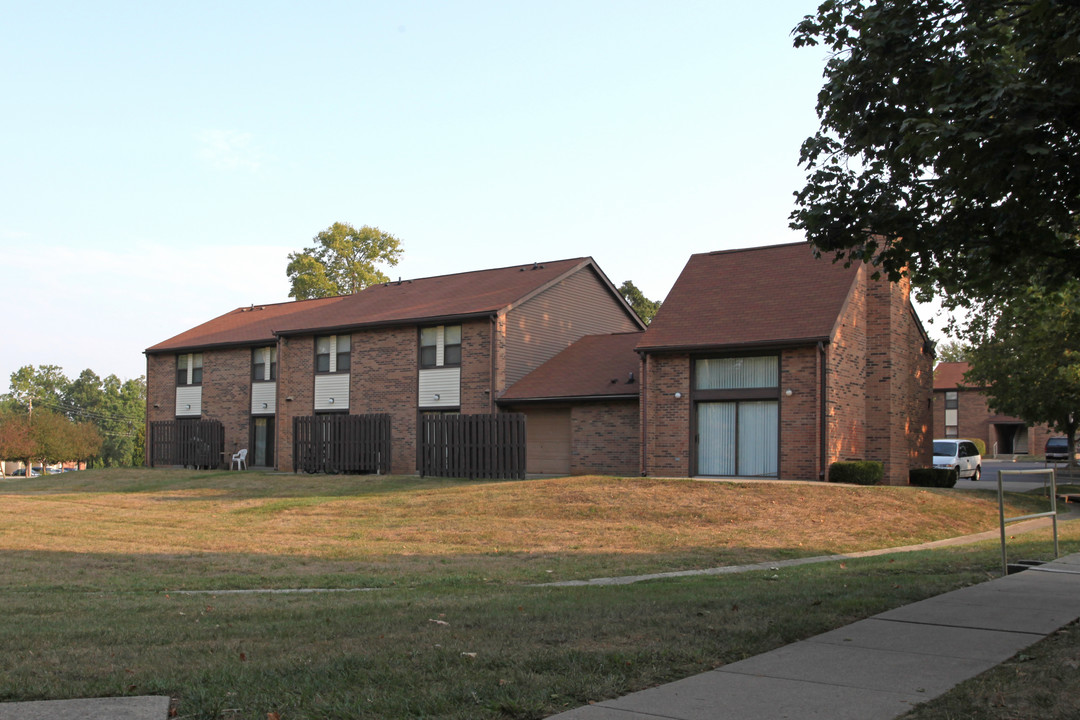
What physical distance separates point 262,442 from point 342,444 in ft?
22.3

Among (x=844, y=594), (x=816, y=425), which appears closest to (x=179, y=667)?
(x=844, y=594)

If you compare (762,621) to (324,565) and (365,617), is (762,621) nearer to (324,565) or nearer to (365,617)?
(365,617)

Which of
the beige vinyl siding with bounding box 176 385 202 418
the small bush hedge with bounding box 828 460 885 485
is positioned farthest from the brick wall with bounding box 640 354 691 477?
the beige vinyl siding with bounding box 176 385 202 418

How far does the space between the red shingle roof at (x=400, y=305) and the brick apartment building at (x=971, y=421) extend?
4780 centimetres

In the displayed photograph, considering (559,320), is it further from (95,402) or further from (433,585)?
(95,402)

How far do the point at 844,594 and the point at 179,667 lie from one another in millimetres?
6329

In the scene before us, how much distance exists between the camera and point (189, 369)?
41.9 metres

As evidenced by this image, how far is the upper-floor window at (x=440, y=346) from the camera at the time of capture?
32.6m

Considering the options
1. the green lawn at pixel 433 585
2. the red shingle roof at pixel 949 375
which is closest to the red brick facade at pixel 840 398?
the green lawn at pixel 433 585

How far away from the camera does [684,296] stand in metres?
30.0

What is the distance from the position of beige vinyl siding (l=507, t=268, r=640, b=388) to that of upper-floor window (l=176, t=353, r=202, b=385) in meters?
16.2

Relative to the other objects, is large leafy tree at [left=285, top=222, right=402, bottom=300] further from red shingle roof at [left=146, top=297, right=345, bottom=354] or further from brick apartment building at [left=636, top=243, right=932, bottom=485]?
brick apartment building at [left=636, top=243, right=932, bottom=485]

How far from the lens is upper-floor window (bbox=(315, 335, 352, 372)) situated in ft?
116

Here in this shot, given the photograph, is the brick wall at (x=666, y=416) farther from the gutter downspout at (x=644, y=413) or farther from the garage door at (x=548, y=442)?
the garage door at (x=548, y=442)
